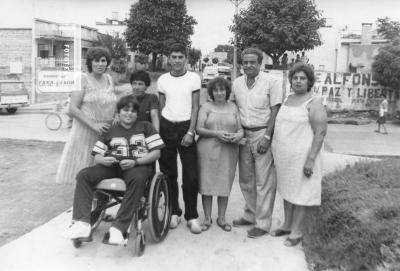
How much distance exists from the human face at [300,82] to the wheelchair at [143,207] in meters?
1.35

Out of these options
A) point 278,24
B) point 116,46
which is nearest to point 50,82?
point 278,24

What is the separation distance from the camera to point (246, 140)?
4.16 metres

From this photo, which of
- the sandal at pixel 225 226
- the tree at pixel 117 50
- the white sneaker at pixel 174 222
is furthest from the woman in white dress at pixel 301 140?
the tree at pixel 117 50

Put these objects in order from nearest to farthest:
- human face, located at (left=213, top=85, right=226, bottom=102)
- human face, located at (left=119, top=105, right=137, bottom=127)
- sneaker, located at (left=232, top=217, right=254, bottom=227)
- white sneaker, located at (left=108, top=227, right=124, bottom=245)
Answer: white sneaker, located at (left=108, top=227, right=124, bottom=245) → human face, located at (left=119, top=105, right=137, bottom=127) → human face, located at (left=213, top=85, right=226, bottom=102) → sneaker, located at (left=232, top=217, right=254, bottom=227)

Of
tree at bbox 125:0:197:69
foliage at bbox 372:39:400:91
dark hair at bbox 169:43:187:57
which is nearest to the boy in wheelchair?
dark hair at bbox 169:43:187:57

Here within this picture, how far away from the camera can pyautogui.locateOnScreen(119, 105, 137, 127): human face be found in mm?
3961

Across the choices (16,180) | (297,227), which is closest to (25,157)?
(16,180)

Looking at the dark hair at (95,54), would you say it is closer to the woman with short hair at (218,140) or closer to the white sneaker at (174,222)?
the woman with short hair at (218,140)

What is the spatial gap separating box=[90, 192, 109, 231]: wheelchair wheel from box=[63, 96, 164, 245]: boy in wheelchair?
267 millimetres

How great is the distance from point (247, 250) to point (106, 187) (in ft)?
4.19

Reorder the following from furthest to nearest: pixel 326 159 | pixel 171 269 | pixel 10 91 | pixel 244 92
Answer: pixel 10 91 < pixel 326 159 < pixel 244 92 < pixel 171 269

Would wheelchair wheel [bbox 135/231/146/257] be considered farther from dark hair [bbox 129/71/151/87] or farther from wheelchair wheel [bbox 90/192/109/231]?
dark hair [bbox 129/71/151/87]

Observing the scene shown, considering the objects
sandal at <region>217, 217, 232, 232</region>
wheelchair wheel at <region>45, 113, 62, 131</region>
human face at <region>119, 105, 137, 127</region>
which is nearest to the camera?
human face at <region>119, 105, 137, 127</region>

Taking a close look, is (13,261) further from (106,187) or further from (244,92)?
(244,92)
